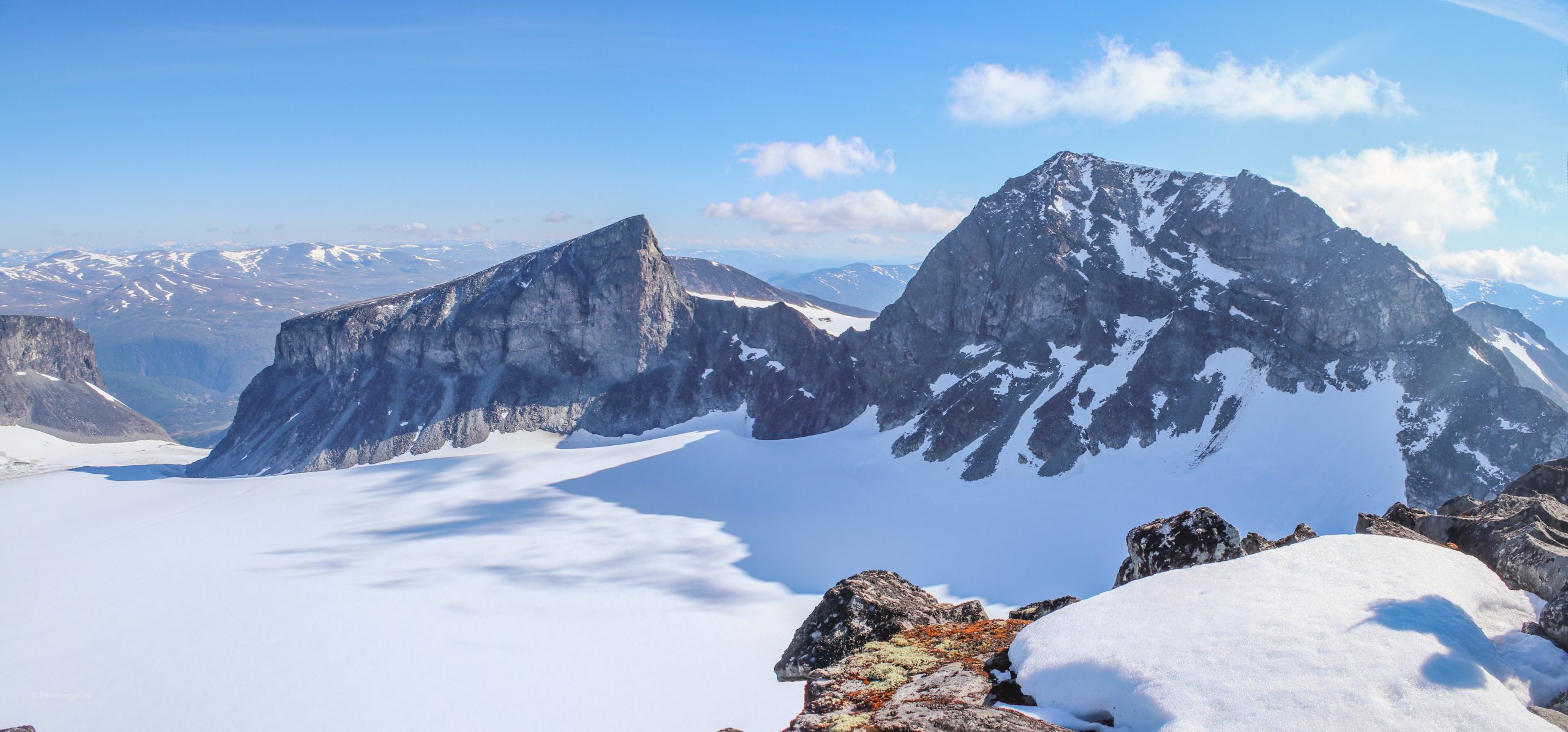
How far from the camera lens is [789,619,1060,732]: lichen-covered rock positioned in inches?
309

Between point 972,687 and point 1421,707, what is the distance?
479 cm

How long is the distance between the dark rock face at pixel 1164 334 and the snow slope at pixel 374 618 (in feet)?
157

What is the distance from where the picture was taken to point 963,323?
109m

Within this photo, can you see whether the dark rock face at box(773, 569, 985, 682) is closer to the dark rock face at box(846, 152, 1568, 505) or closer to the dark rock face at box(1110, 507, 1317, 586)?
the dark rock face at box(1110, 507, 1317, 586)

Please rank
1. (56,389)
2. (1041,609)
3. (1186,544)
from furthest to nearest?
(56,389) < (1041,609) < (1186,544)

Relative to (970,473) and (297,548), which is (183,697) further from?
(970,473)

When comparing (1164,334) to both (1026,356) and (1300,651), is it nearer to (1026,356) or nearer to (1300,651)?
(1026,356)

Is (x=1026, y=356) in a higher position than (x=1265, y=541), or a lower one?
higher

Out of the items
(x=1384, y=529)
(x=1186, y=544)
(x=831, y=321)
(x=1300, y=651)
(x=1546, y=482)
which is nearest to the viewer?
(x=1300, y=651)

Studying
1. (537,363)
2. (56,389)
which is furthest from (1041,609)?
(56,389)

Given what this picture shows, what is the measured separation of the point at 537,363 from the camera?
13312 cm

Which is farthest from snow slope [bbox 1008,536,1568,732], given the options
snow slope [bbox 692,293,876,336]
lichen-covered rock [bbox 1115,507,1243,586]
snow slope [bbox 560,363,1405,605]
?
snow slope [bbox 692,293,876,336]

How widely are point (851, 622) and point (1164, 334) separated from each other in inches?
3592

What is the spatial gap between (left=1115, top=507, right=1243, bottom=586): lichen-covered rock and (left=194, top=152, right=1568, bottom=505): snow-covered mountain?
71.4 meters
